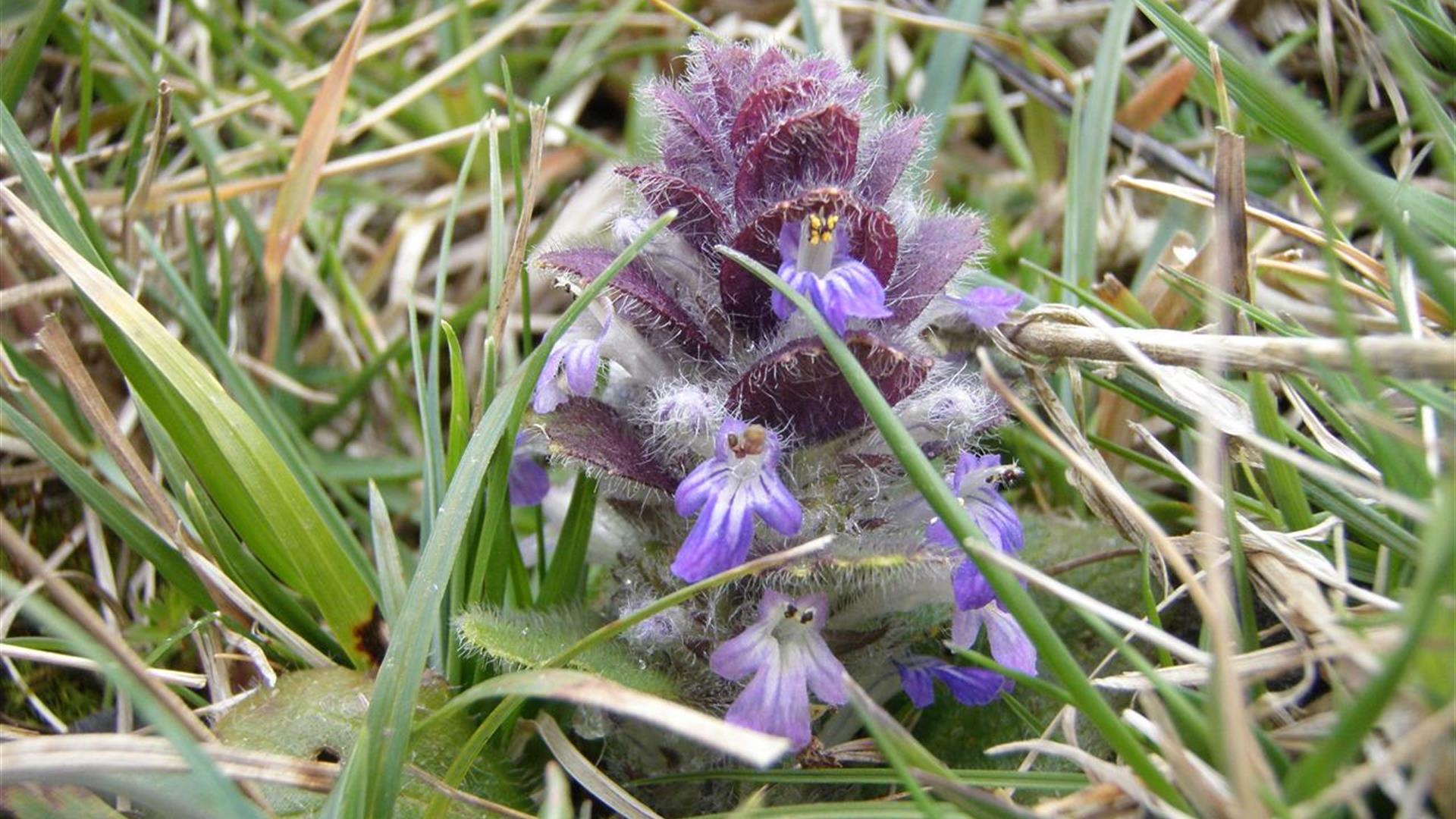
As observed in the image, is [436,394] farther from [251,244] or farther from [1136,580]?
[1136,580]

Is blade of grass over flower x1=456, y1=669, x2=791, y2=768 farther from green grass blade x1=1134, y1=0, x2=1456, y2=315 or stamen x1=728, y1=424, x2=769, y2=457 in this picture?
green grass blade x1=1134, y1=0, x2=1456, y2=315

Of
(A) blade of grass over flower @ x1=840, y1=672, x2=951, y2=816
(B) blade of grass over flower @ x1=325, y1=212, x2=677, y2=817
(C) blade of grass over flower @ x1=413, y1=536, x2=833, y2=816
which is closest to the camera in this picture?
(A) blade of grass over flower @ x1=840, y1=672, x2=951, y2=816

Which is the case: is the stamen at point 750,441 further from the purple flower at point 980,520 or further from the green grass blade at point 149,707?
the green grass blade at point 149,707

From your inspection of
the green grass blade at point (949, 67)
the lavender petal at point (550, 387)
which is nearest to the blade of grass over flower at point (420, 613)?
the lavender petal at point (550, 387)

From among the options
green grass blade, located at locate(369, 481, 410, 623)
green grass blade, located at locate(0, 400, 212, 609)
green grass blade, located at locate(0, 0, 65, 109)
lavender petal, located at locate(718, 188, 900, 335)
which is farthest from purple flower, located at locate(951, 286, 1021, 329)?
green grass blade, located at locate(0, 0, 65, 109)

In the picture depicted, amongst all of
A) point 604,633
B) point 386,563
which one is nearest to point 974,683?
point 604,633

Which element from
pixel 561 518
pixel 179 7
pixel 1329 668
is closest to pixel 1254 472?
pixel 1329 668
